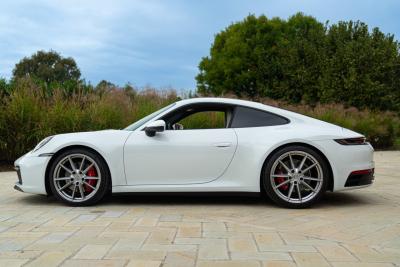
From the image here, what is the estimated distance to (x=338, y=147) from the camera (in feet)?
18.0

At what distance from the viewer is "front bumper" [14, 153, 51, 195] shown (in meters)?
5.68

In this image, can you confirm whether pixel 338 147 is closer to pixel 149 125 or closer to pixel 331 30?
pixel 149 125

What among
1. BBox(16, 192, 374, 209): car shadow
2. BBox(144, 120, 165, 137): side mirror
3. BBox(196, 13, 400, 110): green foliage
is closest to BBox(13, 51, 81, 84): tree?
BBox(196, 13, 400, 110): green foliage

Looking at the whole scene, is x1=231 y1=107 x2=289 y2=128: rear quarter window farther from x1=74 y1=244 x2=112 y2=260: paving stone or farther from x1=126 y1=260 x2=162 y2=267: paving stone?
x1=126 y1=260 x2=162 y2=267: paving stone

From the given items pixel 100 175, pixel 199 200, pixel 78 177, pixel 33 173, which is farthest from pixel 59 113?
pixel 199 200

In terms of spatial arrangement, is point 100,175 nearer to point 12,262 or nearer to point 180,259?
point 12,262

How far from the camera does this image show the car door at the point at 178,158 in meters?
5.54

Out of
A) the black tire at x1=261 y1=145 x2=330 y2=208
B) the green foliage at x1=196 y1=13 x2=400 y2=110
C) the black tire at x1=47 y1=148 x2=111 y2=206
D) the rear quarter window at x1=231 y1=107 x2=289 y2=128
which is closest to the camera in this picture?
the black tire at x1=261 y1=145 x2=330 y2=208

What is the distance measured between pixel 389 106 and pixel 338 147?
19524 mm

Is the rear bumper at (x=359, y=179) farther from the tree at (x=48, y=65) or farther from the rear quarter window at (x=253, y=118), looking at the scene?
the tree at (x=48, y=65)

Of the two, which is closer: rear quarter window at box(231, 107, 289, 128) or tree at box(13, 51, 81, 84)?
rear quarter window at box(231, 107, 289, 128)

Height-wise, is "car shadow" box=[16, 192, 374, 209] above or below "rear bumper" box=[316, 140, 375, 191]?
below

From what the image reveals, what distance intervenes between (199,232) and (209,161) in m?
1.30

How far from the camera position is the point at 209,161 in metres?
5.54
